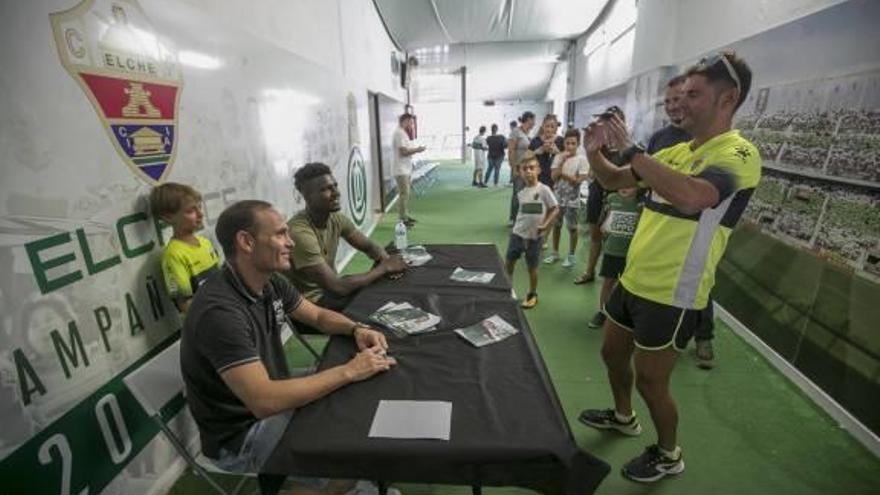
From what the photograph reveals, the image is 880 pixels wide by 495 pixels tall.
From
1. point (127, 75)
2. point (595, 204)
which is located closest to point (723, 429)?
point (595, 204)

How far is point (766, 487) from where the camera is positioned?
1.83m

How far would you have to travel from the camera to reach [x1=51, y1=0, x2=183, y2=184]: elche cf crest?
138 cm

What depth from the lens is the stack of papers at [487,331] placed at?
1.51 m

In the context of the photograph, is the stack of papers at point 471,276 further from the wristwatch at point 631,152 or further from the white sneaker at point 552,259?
the white sneaker at point 552,259

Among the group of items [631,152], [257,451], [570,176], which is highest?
[631,152]

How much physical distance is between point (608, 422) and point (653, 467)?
329mm

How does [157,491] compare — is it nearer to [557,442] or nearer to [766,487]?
[557,442]

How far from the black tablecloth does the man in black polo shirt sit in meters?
0.07

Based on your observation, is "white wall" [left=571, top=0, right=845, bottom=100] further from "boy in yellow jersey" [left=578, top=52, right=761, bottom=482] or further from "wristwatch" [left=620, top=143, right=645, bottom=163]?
"wristwatch" [left=620, top=143, right=645, bottom=163]

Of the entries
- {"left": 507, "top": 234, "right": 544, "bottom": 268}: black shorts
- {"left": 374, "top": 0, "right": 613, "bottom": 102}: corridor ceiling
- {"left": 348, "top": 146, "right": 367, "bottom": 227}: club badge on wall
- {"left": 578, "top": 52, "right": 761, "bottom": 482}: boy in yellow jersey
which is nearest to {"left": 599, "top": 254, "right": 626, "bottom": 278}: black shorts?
{"left": 507, "top": 234, "right": 544, "bottom": 268}: black shorts

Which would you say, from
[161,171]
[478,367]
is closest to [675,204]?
[478,367]

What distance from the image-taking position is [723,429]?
2164 mm

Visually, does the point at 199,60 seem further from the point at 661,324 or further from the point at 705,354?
the point at 705,354

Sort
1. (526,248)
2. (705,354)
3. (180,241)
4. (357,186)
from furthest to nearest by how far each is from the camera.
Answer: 1. (357,186)
2. (526,248)
3. (705,354)
4. (180,241)
